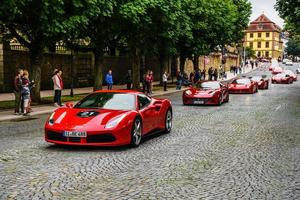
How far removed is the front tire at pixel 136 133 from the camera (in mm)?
10702

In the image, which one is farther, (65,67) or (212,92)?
(65,67)

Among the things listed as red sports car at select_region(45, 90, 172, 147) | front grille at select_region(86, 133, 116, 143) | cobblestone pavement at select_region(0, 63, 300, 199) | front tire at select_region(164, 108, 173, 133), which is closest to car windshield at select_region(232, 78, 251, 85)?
cobblestone pavement at select_region(0, 63, 300, 199)

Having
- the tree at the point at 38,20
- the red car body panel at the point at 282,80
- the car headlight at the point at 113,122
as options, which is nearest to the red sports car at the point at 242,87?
the tree at the point at 38,20

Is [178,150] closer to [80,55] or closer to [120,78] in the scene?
[80,55]

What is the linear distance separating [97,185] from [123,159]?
222 centimetres

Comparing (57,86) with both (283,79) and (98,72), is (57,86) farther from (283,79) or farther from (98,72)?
(283,79)

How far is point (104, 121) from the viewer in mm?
10266

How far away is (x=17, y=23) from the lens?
22.7 metres

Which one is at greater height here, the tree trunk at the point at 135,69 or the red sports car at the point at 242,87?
the tree trunk at the point at 135,69

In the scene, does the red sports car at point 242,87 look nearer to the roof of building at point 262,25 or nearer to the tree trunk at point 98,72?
the tree trunk at point 98,72

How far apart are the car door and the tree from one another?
782 cm

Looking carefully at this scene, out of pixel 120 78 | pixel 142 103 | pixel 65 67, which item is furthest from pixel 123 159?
pixel 120 78

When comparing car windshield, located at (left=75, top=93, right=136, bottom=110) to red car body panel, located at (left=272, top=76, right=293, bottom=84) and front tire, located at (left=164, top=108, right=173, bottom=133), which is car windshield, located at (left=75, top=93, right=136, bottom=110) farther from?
red car body panel, located at (left=272, top=76, right=293, bottom=84)

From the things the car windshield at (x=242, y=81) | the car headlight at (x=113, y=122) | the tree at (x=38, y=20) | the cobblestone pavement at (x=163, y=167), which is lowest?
the cobblestone pavement at (x=163, y=167)
